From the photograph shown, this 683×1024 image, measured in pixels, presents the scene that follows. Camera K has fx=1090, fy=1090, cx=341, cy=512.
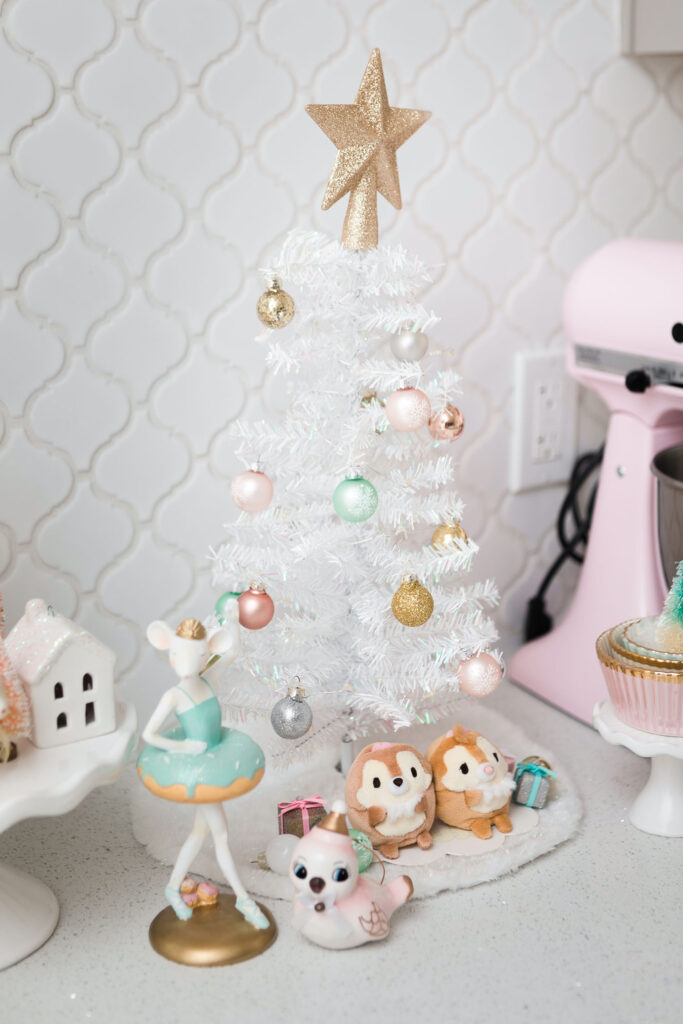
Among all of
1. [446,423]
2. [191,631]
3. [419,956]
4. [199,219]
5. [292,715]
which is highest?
[199,219]

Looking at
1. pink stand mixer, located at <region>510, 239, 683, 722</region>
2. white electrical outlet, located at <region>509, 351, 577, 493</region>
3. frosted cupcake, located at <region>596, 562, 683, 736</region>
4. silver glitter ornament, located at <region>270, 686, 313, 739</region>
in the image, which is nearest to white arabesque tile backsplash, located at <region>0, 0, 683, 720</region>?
white electrical outlet, located at <region>509, 351, 577, 493</region>

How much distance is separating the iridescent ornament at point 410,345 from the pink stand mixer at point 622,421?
0.78ft

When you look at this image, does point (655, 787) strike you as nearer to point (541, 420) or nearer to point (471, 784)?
point (471, 784)

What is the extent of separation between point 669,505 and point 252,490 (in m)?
0.38

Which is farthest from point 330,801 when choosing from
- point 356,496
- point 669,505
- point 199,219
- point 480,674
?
point 199,219

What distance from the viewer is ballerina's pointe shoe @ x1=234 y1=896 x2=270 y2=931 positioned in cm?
77

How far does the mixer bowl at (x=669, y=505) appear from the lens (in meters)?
0.94

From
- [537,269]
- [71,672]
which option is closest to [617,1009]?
[71,672]

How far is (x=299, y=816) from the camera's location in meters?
0.86

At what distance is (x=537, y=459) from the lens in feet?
3.93

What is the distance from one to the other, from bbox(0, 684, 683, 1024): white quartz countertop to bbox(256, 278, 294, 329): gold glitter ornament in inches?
17.3

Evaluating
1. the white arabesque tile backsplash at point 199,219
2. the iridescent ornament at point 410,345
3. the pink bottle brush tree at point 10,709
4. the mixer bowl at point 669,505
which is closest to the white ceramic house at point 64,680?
the pink bottle brush tree at point 10,709

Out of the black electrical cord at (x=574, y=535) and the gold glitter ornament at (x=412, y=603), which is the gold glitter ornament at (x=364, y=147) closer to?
the gold glitter ornament at (x=412, y=603)

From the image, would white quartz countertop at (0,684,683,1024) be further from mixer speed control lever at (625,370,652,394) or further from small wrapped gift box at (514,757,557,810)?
mixer speed control lever at (625,370,652,394)
